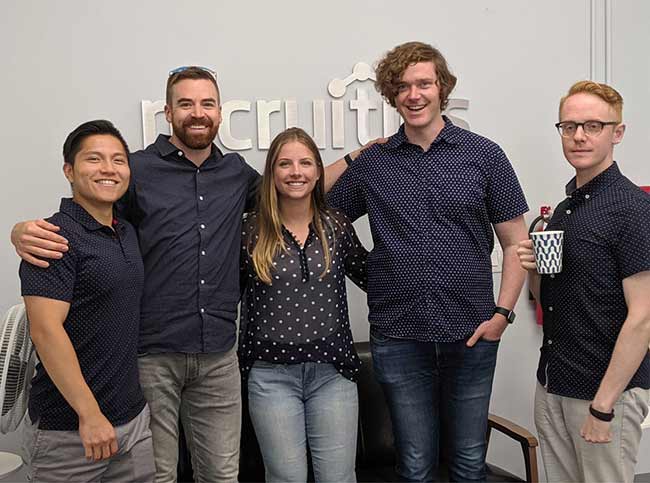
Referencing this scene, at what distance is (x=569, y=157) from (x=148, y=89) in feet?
5.33

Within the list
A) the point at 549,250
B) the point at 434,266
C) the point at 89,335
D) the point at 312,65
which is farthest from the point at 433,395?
the point at 312,65

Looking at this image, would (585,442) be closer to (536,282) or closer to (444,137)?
(536,282)

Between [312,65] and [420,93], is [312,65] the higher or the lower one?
the higher one

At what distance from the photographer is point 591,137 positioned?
6.86ft

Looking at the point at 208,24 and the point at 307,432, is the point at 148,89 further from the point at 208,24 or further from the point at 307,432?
the point at 307,432

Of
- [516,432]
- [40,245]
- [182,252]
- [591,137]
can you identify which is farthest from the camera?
[516,432]

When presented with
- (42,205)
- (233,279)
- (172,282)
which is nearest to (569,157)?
(233,279)

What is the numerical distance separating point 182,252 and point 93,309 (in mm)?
402

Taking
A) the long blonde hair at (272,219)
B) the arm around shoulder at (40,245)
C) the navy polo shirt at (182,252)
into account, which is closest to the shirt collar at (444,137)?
the long blonde hair at (272,219)

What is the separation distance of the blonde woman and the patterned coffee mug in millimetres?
656

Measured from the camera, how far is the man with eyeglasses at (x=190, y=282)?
2254mm

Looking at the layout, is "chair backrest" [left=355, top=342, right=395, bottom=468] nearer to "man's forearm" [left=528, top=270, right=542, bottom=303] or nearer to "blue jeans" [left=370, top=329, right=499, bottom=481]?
"blue jeans" [left=370, top=329, right=499, bottom=481]

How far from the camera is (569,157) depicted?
7.07 ft

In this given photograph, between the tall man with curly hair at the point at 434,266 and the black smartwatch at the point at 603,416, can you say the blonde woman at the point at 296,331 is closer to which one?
the tall man with curly hair at the point at 434,266
